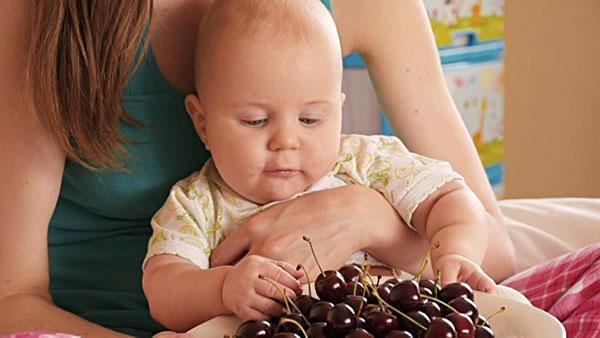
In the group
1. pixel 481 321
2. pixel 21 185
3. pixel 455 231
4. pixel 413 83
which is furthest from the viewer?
pixel 413 83

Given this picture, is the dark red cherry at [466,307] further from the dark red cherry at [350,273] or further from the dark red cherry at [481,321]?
the dark red cherry at [350,273]

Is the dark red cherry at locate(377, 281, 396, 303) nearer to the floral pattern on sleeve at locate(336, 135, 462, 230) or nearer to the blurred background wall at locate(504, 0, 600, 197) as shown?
the floral pattern on sleeve at locate(336, 135, 462, 230)

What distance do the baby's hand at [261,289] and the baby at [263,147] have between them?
0.15 m

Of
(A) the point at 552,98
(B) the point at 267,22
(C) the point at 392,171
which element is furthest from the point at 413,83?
(A) the point at 552,98

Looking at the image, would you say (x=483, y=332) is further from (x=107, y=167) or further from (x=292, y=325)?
(x=107, y=167)

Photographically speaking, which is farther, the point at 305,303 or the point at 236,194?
the point at 236,194

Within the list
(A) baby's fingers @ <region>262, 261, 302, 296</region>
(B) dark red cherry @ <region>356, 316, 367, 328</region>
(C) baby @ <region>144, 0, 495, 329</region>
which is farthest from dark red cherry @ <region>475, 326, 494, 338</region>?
(C) baby @ <region>144, 0, 495, 329</region>

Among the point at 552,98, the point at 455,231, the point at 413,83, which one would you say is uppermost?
the point at 413,83

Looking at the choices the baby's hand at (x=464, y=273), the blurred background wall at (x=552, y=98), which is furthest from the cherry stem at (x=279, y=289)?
the blurred background wall at (x=552, y=98)

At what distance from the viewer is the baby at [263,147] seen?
1.42 meters

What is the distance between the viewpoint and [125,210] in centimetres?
160

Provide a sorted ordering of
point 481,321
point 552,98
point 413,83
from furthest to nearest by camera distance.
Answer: point 552,98 → point 413,83 → point 481,321

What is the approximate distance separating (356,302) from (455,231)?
408 millimetres

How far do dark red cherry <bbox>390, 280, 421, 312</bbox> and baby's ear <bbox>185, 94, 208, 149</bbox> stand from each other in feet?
1.87
